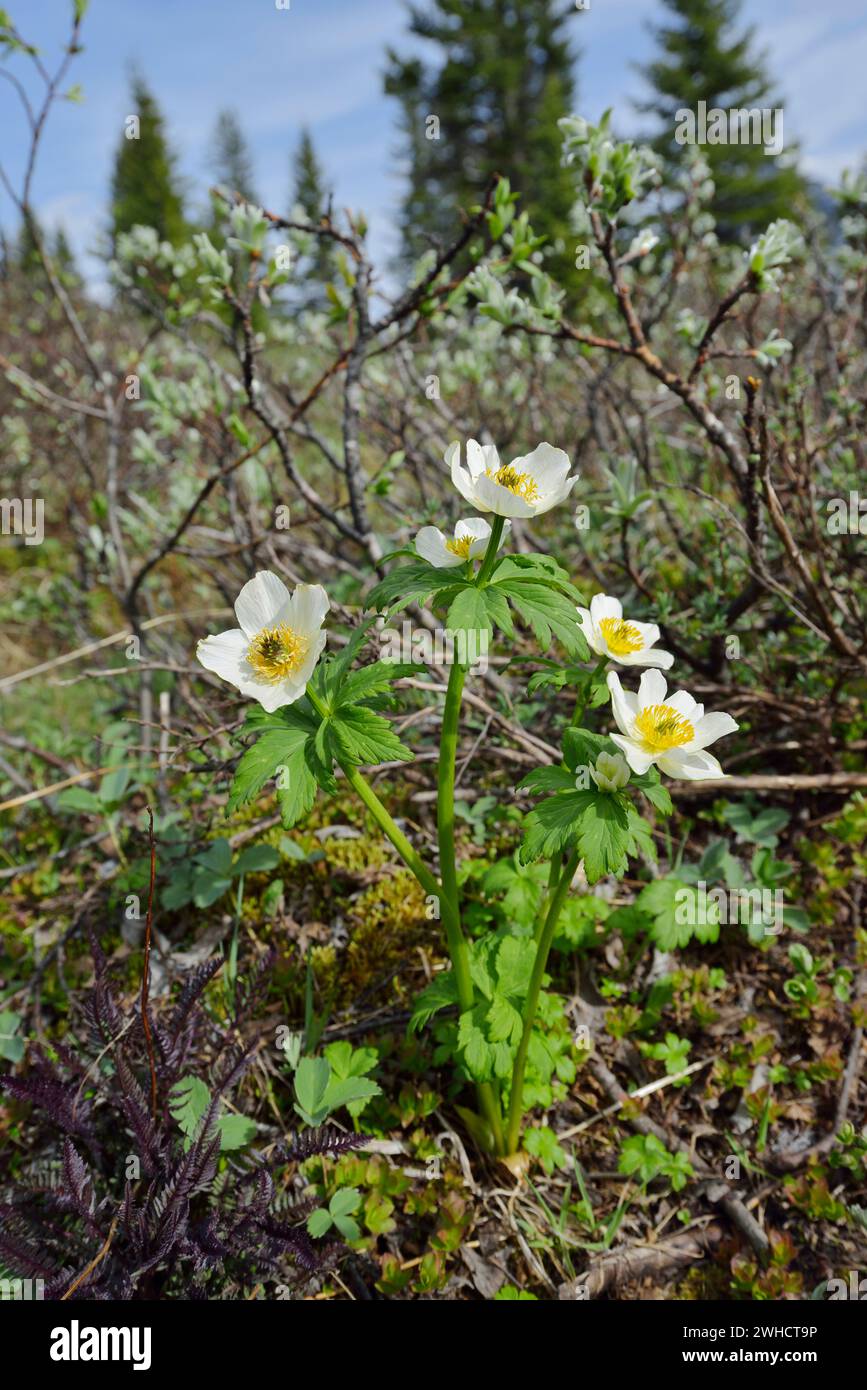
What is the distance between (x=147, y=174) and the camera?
30.4m

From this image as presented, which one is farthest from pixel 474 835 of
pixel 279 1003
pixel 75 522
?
pixel 75 522

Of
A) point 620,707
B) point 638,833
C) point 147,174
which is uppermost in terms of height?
point 147,174

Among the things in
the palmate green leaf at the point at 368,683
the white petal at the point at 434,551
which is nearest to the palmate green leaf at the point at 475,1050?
the palmate green leaf at the point at 368,683

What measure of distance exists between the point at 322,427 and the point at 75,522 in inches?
180

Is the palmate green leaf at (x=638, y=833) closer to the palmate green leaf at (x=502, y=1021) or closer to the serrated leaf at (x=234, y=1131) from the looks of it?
the palmate green leaf at (x=502, y=1021)

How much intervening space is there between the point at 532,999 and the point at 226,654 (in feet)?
3.02

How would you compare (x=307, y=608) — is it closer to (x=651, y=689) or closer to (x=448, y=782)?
(x=448, y=782)

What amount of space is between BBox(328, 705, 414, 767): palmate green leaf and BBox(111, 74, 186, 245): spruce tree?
112 ft

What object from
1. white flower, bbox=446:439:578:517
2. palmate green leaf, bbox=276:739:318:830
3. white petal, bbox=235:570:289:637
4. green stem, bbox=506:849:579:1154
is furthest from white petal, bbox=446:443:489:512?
green stem, bbox=506:849:579:1154

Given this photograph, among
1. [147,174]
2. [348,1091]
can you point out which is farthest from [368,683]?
[147,174]
